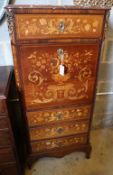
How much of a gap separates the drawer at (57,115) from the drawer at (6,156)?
225 mm

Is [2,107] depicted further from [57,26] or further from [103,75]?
[103,75]

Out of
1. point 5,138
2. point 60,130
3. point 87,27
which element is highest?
point 87,27

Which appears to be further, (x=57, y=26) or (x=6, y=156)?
(x=6, y=156)

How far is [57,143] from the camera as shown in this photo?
1332 millimetres

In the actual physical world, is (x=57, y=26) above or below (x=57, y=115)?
above

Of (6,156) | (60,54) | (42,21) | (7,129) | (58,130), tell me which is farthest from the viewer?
(58,130)

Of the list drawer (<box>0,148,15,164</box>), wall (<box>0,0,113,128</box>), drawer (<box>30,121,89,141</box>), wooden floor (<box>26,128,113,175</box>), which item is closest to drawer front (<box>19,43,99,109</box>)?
drawer (<box>30,121,89,141</box>)

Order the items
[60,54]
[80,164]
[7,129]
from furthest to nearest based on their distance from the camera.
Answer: [80,164]
[7,129]
[60,54]

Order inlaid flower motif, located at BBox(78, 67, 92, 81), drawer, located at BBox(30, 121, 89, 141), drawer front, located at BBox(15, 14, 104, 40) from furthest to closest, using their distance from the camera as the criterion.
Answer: drawer, located at BBox(30, 121, 89, 141), inlaid flower motif, located at BBox(78, 67, 92, 81), drawer front, located at BBox(15, 14, 104, 40)

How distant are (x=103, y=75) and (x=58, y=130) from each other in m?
0.67

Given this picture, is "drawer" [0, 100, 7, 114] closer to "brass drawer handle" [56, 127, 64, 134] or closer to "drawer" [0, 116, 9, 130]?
"drawer" [0, 116, 9, 130]

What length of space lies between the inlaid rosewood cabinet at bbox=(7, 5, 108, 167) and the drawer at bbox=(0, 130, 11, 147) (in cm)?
16

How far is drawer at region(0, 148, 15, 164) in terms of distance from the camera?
3.63ft

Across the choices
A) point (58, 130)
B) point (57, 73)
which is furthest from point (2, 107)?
point (58, 130)
